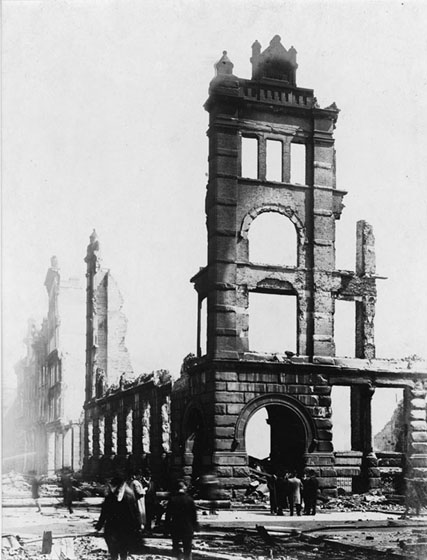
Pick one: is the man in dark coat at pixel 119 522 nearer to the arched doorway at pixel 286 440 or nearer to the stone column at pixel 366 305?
the arched doorway at pixel 286 440

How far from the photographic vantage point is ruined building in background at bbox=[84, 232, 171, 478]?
3161 centimetres

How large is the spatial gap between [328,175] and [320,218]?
139 centimetres

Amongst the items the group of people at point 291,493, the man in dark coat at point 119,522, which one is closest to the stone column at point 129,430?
the group of people at point 291,493

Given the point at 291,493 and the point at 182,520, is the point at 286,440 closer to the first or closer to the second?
the point at 291,493

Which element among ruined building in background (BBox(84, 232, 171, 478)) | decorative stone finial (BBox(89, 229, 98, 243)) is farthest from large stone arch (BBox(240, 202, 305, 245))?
decorative stone finial (BBox(89, 229, 98, 243))

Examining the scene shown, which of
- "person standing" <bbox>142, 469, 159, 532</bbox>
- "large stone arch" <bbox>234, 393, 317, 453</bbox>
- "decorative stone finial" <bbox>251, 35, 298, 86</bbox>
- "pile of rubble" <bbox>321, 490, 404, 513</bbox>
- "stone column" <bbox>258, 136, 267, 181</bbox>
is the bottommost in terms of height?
"pile of rubble" <bbox>321, 490, 404, 513</bbox>

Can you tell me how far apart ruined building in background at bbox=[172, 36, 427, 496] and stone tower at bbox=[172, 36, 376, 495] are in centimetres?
3

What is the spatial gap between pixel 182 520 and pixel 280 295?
52.7ft

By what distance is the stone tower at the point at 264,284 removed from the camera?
25406 millimetres

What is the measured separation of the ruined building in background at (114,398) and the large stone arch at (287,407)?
16.3ft

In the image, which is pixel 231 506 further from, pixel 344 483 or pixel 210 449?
pixel 344 483

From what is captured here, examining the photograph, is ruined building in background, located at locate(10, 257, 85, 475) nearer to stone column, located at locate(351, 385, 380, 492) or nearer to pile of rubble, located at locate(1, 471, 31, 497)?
pile of rubble, located at locate(1, 471, 31, 497)

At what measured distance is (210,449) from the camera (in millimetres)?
25016

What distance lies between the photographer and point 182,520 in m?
12.5
